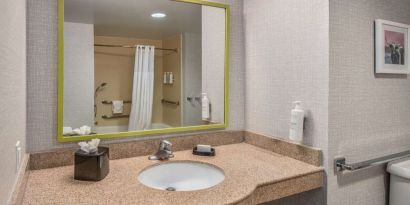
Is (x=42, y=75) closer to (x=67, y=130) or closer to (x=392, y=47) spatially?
(x=67, y=130)

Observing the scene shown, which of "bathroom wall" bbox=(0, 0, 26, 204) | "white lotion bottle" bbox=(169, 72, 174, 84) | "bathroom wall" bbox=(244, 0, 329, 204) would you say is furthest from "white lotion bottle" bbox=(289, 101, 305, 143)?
"bathroom wall" bbox=(0, 0, 26, 204)

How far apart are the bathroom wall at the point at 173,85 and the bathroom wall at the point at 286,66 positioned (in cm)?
47

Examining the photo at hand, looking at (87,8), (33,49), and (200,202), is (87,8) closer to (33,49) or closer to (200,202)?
(33,49)

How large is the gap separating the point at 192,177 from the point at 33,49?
97 centimetres

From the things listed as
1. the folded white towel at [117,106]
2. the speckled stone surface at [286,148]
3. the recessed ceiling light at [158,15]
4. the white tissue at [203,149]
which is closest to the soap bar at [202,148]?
the white tissue at [203,149]

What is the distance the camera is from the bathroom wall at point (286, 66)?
4.34 ft

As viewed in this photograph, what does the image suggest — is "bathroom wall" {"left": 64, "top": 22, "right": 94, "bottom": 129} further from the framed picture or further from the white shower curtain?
the framed picture

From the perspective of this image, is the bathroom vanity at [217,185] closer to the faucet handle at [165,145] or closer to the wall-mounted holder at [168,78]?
the faucet handle at [165,145]

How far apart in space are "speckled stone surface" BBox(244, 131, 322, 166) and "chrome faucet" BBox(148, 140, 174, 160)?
1.88ft

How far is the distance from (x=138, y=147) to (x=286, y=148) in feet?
2.66

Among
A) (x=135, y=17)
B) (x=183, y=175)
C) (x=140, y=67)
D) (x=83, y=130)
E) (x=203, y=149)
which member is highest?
(x=135, y=17)

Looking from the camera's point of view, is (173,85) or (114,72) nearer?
(114,72)

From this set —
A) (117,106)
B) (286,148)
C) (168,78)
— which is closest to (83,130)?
(117,106)

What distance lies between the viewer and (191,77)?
1.69 m
